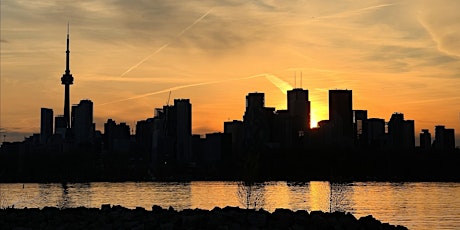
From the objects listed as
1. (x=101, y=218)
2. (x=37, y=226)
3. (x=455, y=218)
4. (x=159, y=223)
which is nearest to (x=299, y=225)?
(x=159, y=223)

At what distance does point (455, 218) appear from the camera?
106 m

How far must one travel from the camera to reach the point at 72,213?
35375mm

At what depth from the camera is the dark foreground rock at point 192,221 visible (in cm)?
2798

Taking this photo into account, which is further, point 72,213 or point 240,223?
point 72,213

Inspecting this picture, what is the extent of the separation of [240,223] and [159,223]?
343 centimetres

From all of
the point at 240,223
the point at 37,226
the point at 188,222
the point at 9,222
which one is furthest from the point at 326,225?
the point at 9,222

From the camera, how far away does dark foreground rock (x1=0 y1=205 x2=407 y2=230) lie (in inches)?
1102

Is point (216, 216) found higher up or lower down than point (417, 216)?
higher up

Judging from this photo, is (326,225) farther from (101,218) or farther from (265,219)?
(101,218)

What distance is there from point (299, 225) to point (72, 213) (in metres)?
12.7

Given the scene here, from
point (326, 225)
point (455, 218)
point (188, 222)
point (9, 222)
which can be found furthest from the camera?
point (455, 218)

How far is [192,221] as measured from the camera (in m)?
27.8

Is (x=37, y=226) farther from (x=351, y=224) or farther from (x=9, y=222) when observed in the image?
(x=351, y=224)

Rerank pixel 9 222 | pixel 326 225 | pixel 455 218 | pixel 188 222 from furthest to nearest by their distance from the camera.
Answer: pixel 455 218
pixel 9 222
pixel 326 225
pixel 188 222
